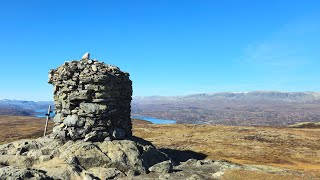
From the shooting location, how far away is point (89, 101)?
36.7m

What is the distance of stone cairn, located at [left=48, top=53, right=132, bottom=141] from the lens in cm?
3606

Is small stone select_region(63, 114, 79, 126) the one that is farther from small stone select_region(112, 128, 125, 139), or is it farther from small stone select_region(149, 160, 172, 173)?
small stone select_region(149, 160, 172, 173)

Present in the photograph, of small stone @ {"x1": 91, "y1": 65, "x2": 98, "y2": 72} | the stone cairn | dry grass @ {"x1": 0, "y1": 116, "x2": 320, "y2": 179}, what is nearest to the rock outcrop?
the stone cairn

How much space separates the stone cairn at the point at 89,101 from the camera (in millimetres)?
36062

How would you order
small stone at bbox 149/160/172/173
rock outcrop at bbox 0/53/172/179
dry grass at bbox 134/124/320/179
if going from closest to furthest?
rock outcrop at bbox 0/53/172/179, small stone at bbox 149/160/172/173, dry grass at bbox 134/124/320/179

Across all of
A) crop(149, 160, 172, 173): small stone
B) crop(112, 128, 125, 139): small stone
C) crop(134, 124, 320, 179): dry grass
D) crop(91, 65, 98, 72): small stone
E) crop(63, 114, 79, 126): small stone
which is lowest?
crop(134, 124, 320, 179): dry grass

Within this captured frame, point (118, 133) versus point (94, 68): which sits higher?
point (94, 68)

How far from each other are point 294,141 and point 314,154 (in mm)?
17409


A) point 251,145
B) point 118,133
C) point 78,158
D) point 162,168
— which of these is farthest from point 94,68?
point 251,145

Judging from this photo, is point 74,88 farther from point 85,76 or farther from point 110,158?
point 110,158

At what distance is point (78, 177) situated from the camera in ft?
92.6

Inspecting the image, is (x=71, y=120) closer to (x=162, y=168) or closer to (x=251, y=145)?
(x=162, y=168)

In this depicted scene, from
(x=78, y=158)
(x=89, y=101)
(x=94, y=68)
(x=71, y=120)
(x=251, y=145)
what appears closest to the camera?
(x=78, y=158)

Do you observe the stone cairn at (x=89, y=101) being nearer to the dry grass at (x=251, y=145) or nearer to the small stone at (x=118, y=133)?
the small stone at (x=118, y=133)
